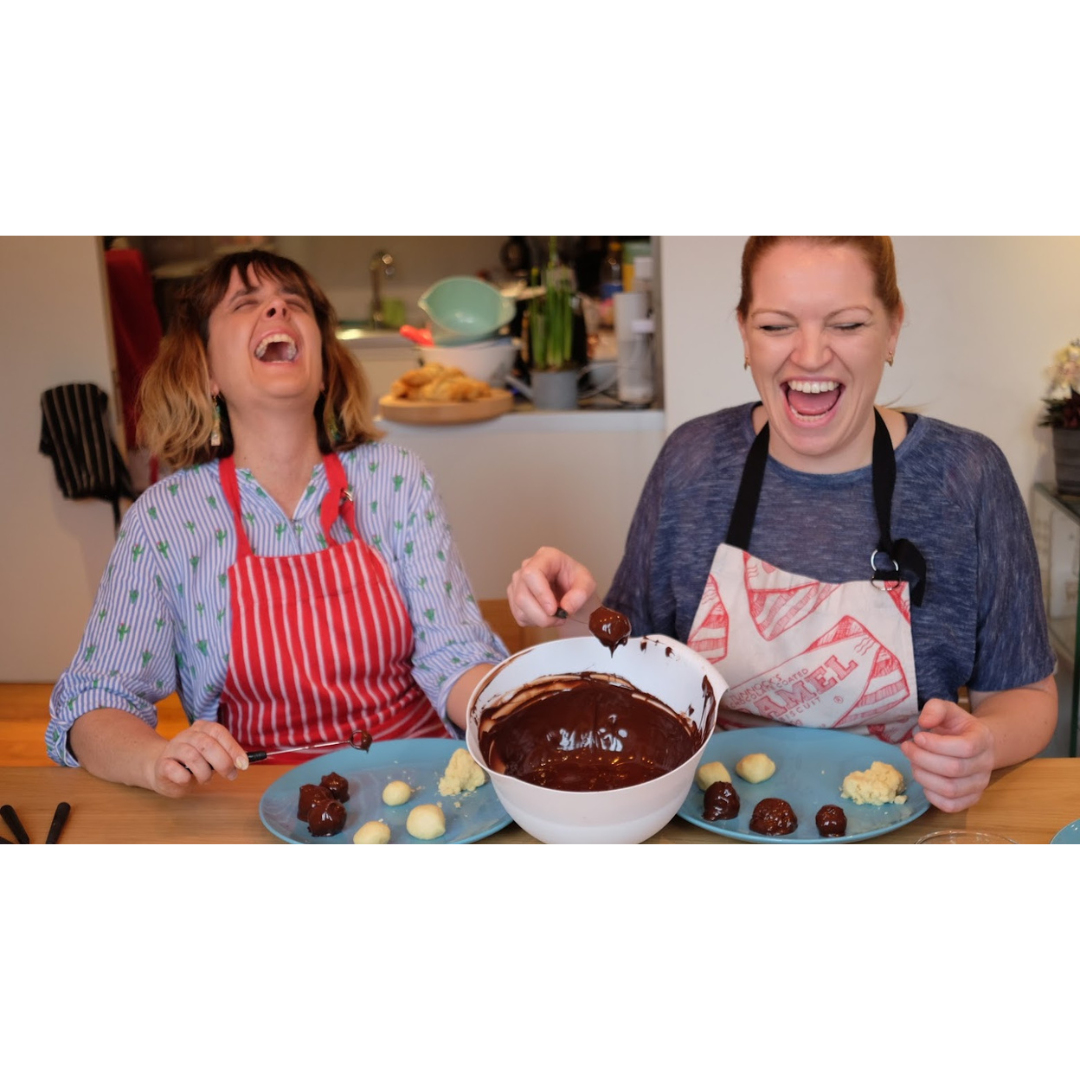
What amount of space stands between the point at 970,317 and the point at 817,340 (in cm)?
137

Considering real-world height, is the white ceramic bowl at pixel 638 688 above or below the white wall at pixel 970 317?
below

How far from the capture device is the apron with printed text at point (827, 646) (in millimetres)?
1369

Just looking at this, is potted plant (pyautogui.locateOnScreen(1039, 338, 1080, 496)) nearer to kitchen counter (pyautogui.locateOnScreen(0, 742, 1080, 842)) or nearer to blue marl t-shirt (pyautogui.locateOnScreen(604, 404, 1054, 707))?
blue marl t-shirt (pyautogui.locateOnScreen(604, 404, 1054, 707))

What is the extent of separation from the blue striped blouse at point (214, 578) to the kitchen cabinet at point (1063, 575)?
4.44 ft

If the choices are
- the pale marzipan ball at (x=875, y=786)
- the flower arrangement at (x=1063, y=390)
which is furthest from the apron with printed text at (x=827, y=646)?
the flower arrangement at (x=1063, y=390)

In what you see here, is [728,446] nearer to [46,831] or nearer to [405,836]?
[405,836]

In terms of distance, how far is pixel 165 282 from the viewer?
4.47 meters

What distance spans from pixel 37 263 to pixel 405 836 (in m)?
2.62

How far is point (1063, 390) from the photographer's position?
8.12ft

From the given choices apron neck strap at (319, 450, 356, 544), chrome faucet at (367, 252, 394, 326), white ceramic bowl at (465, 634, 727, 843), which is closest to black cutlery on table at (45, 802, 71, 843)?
white ceramic bowl at (465, 634, 727, 843)

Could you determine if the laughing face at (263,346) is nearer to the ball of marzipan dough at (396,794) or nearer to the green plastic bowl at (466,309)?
the ball of marzipan dough at (396,794)

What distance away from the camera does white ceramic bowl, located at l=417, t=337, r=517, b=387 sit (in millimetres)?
3117

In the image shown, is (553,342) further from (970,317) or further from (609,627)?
(609,627)
